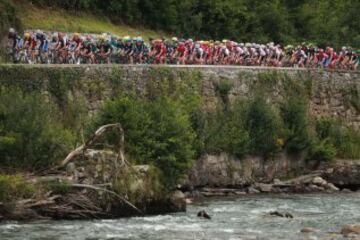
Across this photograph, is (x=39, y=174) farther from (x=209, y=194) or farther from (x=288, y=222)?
(x=209, y=194)

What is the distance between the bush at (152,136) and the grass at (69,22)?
1978 centimetres

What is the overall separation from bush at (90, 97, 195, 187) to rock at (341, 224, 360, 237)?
799cm

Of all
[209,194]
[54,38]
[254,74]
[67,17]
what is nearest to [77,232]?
[209,194]

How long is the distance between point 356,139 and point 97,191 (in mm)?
25535

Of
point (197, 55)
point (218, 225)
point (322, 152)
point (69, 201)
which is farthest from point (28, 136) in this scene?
point (197, 55)

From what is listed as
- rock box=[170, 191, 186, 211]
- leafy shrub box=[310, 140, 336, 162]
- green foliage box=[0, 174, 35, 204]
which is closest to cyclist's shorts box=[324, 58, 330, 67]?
leafy shrub box=[310, 140, 336, 162]

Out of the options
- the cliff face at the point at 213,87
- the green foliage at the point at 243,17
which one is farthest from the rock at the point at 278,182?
the green foliage at the point at 243,17

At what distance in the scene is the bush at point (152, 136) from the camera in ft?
134

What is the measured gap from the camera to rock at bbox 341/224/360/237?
34.6m

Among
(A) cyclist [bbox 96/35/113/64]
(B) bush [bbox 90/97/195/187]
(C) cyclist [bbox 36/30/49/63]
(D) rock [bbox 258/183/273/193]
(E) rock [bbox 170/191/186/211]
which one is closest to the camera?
(E) rock [bbox 170/191/186/211]

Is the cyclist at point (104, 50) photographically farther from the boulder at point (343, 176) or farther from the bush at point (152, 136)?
the boulder at point (343, 176)

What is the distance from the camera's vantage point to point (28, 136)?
38.2m

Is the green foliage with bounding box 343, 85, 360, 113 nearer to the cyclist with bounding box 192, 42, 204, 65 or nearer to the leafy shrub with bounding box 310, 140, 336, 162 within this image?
the leafy shrub with bounding box 310, 140, 336, 162

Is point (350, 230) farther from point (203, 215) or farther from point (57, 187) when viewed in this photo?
point (57, 187)
